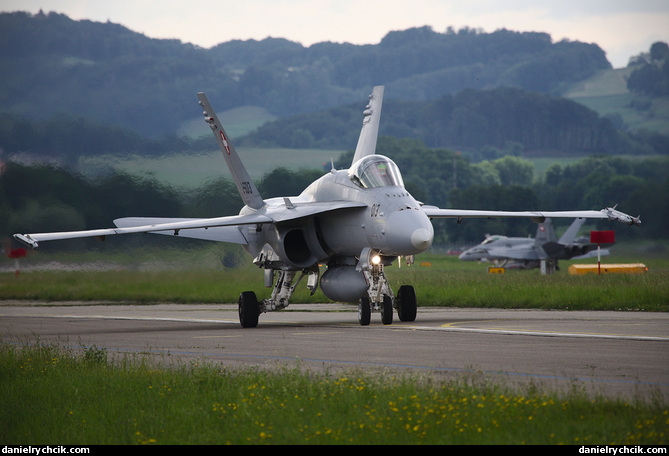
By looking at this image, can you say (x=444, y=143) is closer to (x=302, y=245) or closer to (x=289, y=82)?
(x=289, y=82)

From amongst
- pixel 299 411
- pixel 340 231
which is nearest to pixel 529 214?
pixel 340 231

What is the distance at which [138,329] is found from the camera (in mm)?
20641

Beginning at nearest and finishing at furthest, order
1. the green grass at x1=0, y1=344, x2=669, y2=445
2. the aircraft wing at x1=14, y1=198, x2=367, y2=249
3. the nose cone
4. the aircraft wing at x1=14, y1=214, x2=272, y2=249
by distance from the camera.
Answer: the green grass at x1=0, y1=344, x2=669, y2=445
the nose cone
the aircraft wing at x1=14, y1=214, x2=272, y2=249
the aircraft wing at x1=14, y1=198, x2=367, y2=249

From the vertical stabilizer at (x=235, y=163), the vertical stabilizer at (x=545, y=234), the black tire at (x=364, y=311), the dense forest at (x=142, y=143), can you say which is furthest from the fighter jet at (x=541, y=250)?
the black tire at (x=364, y=311)

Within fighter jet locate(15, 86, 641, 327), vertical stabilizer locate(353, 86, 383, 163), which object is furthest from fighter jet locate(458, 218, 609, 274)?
fighter jet locate(15, 86, 641, 327)

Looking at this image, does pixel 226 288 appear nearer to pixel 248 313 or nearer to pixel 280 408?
pixel 248 313

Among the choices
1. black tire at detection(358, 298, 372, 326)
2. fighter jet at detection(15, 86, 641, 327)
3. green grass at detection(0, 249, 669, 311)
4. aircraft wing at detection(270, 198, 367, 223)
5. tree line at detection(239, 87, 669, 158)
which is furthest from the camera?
tree line at detection(239, 87, 669, 158)

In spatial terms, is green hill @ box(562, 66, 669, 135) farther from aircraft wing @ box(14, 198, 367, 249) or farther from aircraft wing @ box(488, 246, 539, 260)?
aircraft wing @ box(14, 198, 367, 249)

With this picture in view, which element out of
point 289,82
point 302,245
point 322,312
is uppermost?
point 289,82

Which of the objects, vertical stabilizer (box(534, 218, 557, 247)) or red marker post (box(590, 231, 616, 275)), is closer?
red marker post (box(590, 231, 616, 275))

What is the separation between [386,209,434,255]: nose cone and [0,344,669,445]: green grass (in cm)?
680

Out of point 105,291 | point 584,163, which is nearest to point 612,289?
point 105,291

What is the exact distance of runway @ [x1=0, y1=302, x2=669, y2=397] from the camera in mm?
10938

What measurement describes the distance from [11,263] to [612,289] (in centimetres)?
1871
